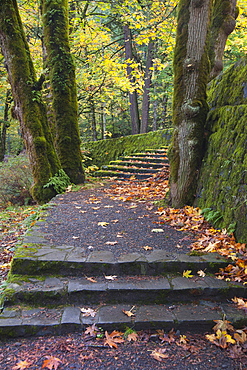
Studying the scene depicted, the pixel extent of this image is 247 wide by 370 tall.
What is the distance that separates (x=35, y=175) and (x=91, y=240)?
4.01 m

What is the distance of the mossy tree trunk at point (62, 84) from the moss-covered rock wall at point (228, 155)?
4.44 metres

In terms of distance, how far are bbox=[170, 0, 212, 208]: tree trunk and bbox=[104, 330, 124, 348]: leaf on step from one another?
326cm

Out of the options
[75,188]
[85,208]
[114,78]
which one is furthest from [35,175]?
[114,78]

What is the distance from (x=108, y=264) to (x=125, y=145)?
33.3 ft

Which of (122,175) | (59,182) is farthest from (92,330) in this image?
(122,175)

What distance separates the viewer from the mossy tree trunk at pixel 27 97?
A: 23.0 feet

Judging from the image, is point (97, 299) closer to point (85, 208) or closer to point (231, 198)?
point (231, 198)

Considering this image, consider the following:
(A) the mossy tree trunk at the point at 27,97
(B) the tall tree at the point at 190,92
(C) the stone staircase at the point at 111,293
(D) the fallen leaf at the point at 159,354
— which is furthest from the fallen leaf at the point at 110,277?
(A) the mossy tree trunk at the point at 27,97

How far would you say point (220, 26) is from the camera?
26.4ft

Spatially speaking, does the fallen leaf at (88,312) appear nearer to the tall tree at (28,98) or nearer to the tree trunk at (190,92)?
the tree trunk at (190,92)

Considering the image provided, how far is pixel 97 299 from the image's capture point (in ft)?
9.98

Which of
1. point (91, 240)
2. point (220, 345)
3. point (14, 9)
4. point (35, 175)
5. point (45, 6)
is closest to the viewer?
point (220, 345)

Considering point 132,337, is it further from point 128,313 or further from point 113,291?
point 113,291

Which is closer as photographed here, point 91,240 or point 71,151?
point 91,240
